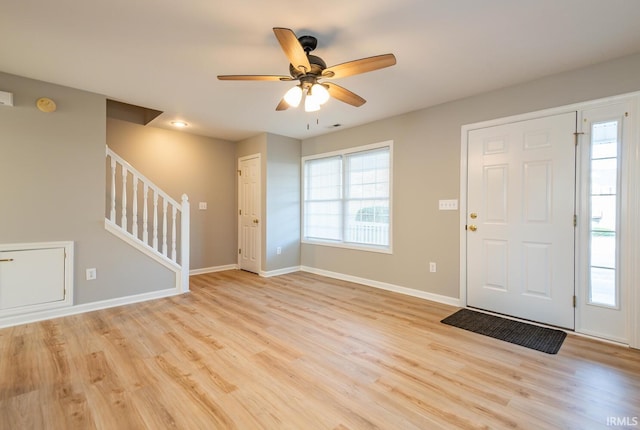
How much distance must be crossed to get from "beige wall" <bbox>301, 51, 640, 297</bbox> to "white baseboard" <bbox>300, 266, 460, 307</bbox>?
0.05 meters

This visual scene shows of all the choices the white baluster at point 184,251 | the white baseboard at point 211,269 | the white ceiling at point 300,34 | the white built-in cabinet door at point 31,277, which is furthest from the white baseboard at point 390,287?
the white built-in cabinet door at point 31,277

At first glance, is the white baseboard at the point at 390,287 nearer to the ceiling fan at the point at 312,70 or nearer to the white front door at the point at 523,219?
the white front door at the point at 523,219

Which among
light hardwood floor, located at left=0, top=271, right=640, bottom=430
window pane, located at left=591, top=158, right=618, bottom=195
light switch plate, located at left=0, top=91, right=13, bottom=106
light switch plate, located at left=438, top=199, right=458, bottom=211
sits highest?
light switch plate, located at left=0, top=91, right=13, bottom=106

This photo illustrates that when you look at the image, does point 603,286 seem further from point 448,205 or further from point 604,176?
point 448,205

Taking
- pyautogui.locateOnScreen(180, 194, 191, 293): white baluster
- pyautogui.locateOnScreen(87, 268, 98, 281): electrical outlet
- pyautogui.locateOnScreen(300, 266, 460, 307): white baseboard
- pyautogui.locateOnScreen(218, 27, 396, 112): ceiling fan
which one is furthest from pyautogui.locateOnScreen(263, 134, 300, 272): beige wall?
pyautogui.locateOnScreen(218, 27, 396, 112): ceiling fan

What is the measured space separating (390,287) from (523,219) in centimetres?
182

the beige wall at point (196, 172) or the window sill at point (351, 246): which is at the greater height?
the beige wall at point (196, 172)

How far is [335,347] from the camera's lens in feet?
7.91

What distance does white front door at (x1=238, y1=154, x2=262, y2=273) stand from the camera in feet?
16.6

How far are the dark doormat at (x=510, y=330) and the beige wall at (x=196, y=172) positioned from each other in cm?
399

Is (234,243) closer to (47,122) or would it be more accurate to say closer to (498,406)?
(47,122)

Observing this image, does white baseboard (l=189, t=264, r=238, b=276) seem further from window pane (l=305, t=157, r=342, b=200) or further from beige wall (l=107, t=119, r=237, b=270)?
window pane (l=305, t=157, r=342, b=200)

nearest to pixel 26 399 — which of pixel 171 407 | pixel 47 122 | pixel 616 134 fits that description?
pixel 171 407

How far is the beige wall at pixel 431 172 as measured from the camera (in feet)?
9.57
